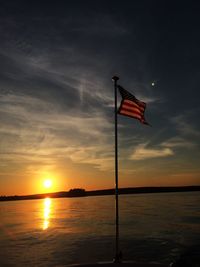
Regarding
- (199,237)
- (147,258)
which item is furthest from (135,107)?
(199,237)

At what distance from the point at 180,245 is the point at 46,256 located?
18.2m

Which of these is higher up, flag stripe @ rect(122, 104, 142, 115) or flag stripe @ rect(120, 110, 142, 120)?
flag stripe @ rect(122, 104, 142, 115)

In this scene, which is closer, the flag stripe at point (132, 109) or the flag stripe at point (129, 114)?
the flag stripe at point (129, 114)

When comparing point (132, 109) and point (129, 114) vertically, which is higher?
point (132, 109)

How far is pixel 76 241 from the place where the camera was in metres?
58.0

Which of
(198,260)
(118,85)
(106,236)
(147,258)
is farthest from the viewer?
(106,236)

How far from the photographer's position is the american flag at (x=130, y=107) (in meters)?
18.7

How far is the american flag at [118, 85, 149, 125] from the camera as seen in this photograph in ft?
61.5

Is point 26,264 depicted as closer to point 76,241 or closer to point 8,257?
point 8,257

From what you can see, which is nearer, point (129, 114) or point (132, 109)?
point (129, 114)

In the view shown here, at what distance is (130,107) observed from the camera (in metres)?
19.1

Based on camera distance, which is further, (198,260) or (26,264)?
(26,264)

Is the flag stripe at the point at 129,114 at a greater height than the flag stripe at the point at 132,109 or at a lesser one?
lesser

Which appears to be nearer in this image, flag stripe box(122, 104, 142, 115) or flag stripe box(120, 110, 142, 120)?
flag stripe box(120, 110, 142, 120)
